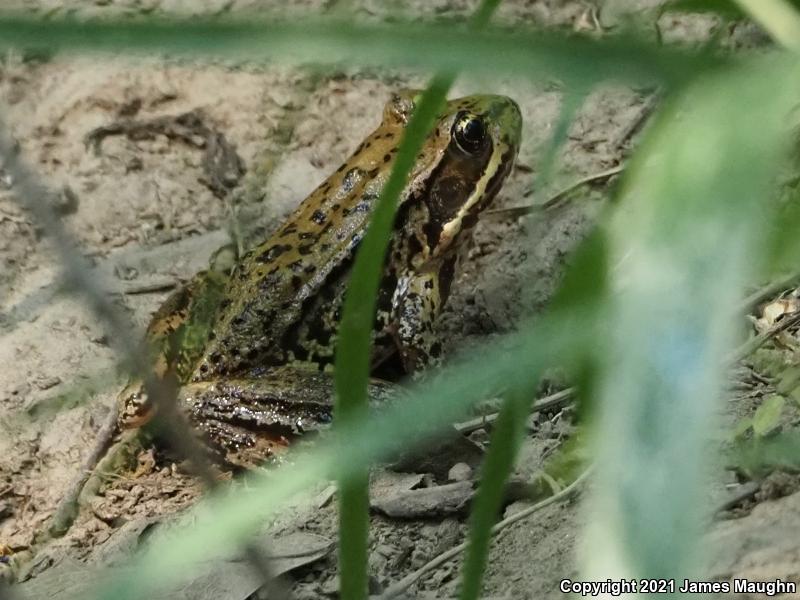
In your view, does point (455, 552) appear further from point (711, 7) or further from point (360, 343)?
point (711, 7)

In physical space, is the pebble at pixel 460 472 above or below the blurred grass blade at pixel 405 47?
below

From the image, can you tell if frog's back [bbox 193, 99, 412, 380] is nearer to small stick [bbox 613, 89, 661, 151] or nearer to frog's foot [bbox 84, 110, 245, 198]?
frog's foot [bbox 84, 110, 245, 198]

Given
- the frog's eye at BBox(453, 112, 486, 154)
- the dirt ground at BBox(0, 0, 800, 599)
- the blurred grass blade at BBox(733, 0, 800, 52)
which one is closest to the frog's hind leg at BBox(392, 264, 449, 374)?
the dirt ground at BBox(0, 0, 800, 599)

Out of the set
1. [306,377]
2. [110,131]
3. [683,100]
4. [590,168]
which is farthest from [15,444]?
[683,100]

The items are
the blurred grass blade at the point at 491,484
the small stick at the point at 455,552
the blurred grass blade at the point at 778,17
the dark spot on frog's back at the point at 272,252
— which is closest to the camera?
the blurred grass blade at the point at 778,17

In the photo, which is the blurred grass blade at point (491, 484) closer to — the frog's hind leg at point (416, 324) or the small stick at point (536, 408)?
the small stick at point (536, 408)

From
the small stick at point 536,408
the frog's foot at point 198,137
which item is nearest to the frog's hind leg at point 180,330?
the frog's foot at point 198,137
